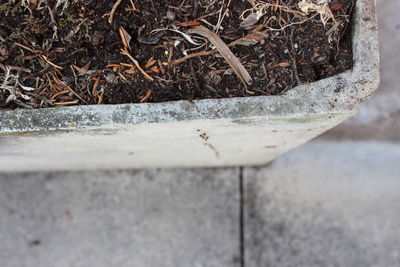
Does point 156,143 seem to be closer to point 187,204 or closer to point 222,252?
point 187,204

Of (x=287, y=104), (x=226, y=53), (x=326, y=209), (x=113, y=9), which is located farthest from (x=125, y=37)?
(x=326, y=209)

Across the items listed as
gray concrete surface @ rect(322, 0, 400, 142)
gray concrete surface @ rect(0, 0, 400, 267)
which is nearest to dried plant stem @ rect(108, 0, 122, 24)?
gray concrete surface @ rect(0, 0, 400, 267)

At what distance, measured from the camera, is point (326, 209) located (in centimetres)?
210

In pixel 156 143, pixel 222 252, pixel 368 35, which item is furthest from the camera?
pixel 222 252

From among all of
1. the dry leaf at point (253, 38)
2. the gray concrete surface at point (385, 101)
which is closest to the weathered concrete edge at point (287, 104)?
the dry leaf at point (253, 38)

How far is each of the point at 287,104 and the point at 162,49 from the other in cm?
37

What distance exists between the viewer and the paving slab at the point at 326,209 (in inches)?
81.5

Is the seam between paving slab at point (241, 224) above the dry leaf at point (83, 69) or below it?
below

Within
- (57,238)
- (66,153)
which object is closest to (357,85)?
(66,153)

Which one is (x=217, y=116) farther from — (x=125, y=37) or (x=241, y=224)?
(x=241, y=224)

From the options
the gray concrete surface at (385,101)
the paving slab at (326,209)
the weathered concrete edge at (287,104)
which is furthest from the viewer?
the paving slab at (326,209)

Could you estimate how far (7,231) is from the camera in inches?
83.3

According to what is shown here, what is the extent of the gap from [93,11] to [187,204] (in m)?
1.19

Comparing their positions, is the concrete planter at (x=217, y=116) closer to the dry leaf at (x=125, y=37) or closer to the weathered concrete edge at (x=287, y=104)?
the weathered concrete edge at (x=287, y=104)
